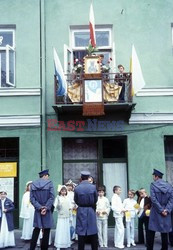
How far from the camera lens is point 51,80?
12.6 meters

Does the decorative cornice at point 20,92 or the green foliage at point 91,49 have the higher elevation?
the green foliage at point 91,49

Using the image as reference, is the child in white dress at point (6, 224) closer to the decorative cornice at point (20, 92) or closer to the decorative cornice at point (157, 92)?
the decorative cornice at point (20, 92)

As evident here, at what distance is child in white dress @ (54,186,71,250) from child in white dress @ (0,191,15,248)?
1.22m

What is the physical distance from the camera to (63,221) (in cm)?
945

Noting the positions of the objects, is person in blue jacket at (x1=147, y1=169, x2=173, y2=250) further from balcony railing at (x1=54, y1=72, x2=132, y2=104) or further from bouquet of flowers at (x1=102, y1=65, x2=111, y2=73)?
bouquet of flowers at (x1=102, y1=65, x2=111, y2=73)

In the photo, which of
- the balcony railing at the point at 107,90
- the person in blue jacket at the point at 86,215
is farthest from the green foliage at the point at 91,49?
the person in blue jacket at the point at 86,215

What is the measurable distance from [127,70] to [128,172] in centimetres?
340

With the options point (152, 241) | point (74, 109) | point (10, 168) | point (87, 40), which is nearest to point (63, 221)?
point (152, 241)

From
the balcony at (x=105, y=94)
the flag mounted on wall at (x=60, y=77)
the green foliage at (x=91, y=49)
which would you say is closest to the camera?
the flag mounted on wall at (x=60, y=77)

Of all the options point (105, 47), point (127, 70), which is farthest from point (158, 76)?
point (105, 47)

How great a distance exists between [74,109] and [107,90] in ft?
3.91

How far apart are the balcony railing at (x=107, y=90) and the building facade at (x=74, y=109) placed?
34 centimetres

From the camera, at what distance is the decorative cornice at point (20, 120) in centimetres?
1221

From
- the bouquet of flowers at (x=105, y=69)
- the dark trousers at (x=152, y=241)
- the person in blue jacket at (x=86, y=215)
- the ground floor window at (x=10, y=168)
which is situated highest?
the bouquet of flowers at (x=105, y=69)
